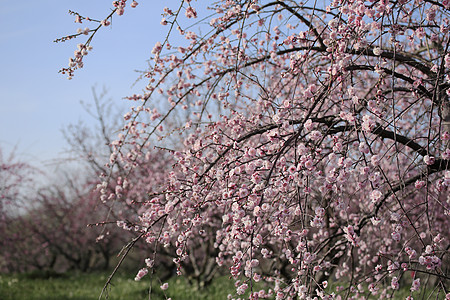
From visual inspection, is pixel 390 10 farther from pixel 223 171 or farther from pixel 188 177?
pixel 188 177

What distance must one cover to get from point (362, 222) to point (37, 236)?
37.0 feet

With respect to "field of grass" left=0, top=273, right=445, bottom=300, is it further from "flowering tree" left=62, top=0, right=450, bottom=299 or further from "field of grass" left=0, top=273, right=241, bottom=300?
"flowering tree" left=62, top=0, right=450, bottom=299

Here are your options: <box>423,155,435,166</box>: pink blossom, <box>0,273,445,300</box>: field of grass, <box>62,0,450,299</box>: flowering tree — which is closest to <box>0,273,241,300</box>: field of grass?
<box>0,273,445,300</box>: field of grass

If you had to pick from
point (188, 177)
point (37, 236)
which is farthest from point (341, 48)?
point (37, 236)

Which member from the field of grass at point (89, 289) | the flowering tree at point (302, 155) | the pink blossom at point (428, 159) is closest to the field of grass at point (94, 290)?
the field of grass at point (89, 289)

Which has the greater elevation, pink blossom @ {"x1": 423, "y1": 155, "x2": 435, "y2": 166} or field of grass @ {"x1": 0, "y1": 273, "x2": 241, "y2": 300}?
pink blossom @ {"x1": 423, "y1": 155, "x2": 435, "y2": 166}

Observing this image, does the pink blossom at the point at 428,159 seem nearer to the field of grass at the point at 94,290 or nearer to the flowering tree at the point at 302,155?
the flowering tree at the point at 302,155

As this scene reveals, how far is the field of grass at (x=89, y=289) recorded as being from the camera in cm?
751

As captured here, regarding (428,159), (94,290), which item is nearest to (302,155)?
(428,159)

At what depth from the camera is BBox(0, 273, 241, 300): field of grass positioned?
751 cm

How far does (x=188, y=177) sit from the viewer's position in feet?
11.6

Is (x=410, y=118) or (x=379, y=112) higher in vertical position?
(x=410, y=118)

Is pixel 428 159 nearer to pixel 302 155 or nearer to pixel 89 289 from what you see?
pixel 302 155

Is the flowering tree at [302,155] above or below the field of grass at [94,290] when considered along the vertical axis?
above
